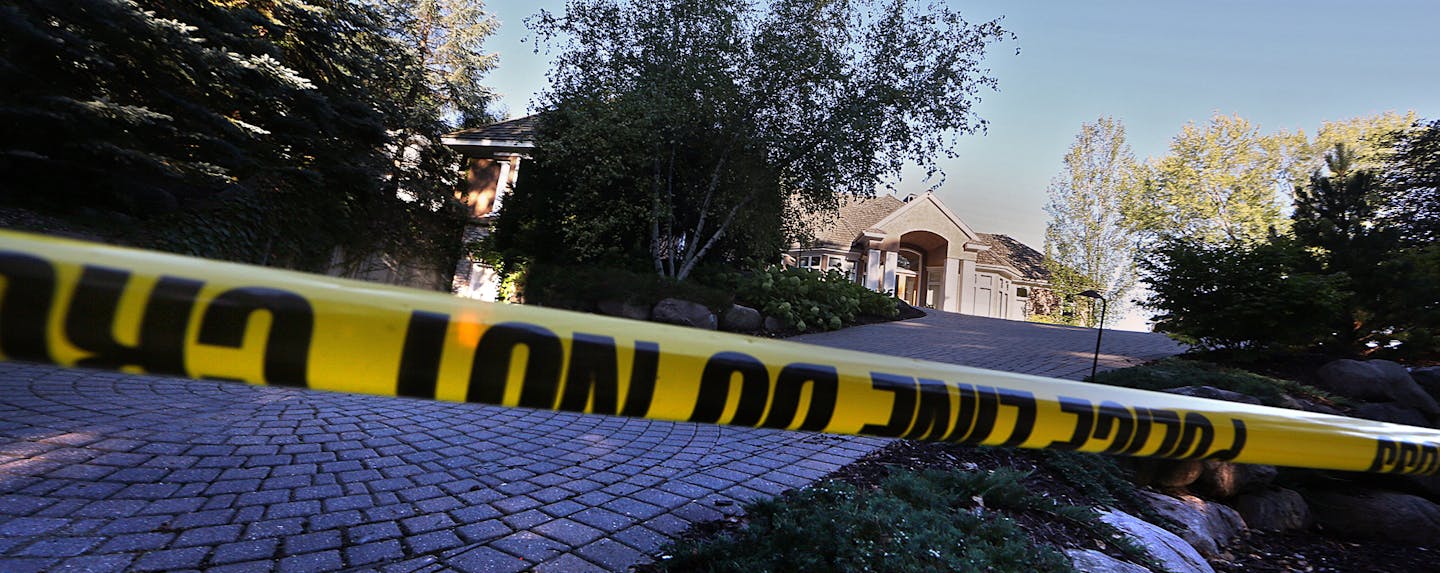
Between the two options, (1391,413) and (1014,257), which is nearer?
(1391,413)

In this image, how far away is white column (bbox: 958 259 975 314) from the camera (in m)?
27.9

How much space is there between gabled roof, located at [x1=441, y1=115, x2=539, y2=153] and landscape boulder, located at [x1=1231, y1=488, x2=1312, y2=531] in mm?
15079

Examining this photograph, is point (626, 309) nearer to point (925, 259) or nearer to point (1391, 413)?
point (1391, 413)

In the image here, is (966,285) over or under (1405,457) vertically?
over

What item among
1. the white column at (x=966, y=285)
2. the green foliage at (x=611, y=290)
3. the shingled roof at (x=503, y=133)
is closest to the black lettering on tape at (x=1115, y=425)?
the green foliage at (x=611, y=290)

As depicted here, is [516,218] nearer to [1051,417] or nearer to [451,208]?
[451,208]

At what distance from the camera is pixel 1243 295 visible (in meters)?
7.63

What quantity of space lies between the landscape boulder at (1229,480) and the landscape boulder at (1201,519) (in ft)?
0.53

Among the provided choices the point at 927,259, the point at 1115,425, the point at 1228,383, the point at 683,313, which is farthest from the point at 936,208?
the point at 1115,425

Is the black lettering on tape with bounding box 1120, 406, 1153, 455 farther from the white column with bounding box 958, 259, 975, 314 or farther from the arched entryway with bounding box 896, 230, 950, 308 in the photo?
the white column with bounding box 958, 259, 975, 314

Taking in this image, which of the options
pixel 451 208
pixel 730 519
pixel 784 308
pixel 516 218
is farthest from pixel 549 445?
pixel 451 208

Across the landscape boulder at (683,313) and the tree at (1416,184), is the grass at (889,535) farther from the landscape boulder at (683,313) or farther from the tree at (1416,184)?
the tree at (1416,184)

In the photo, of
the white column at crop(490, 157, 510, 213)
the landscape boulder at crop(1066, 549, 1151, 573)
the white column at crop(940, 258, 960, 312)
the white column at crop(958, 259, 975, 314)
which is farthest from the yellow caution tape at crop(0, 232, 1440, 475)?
the white column at crop(958, 259, 975, 314)

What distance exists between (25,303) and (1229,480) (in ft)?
18.4
